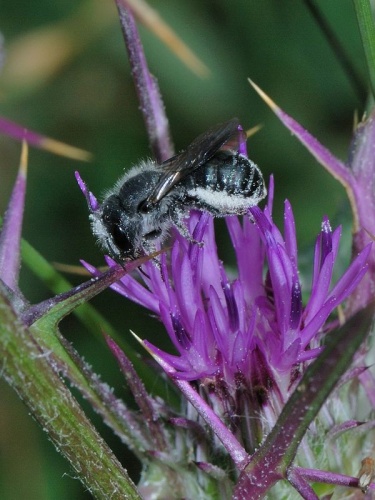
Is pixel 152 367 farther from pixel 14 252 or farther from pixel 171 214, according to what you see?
pixel 14 252

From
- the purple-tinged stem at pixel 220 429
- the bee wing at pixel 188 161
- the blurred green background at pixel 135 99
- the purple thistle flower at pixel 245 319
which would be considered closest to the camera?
the purple-tinged stem at pixel 220 429

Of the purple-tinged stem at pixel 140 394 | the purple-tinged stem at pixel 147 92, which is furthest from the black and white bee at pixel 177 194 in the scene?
the purple-tinged stem at pixel 140 394

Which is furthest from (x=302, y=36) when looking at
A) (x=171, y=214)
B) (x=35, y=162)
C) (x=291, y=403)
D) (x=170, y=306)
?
(x=291, y=403)

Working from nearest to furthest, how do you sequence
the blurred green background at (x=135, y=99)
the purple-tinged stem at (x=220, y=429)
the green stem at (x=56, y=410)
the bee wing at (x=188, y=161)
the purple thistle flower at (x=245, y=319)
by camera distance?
1. the green stem at (x=56, y=410)
2. the purple-tinged stem at (x=220, y=429)
3. the purple thistle flower at (x=245, y=319)
4. the bee wing at (x=188, y=161)
5. the blurred green background at (x=135, y=99)

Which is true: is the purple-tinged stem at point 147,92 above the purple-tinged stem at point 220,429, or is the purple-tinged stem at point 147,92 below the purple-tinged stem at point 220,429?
above

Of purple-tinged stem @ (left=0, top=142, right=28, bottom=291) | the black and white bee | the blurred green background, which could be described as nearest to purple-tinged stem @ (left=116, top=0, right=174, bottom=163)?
the black and white bee

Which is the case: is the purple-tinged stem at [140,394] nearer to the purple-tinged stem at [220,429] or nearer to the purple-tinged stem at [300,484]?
the purple-tinged stem at [220,429]

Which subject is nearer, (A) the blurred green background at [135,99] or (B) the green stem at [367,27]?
(B) the green stem at [367,27]

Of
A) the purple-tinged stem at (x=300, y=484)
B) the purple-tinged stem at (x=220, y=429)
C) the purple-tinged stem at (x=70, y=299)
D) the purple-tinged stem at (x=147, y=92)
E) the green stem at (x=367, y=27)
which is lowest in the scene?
the purple-tinged stem at (x=300, y=484)
